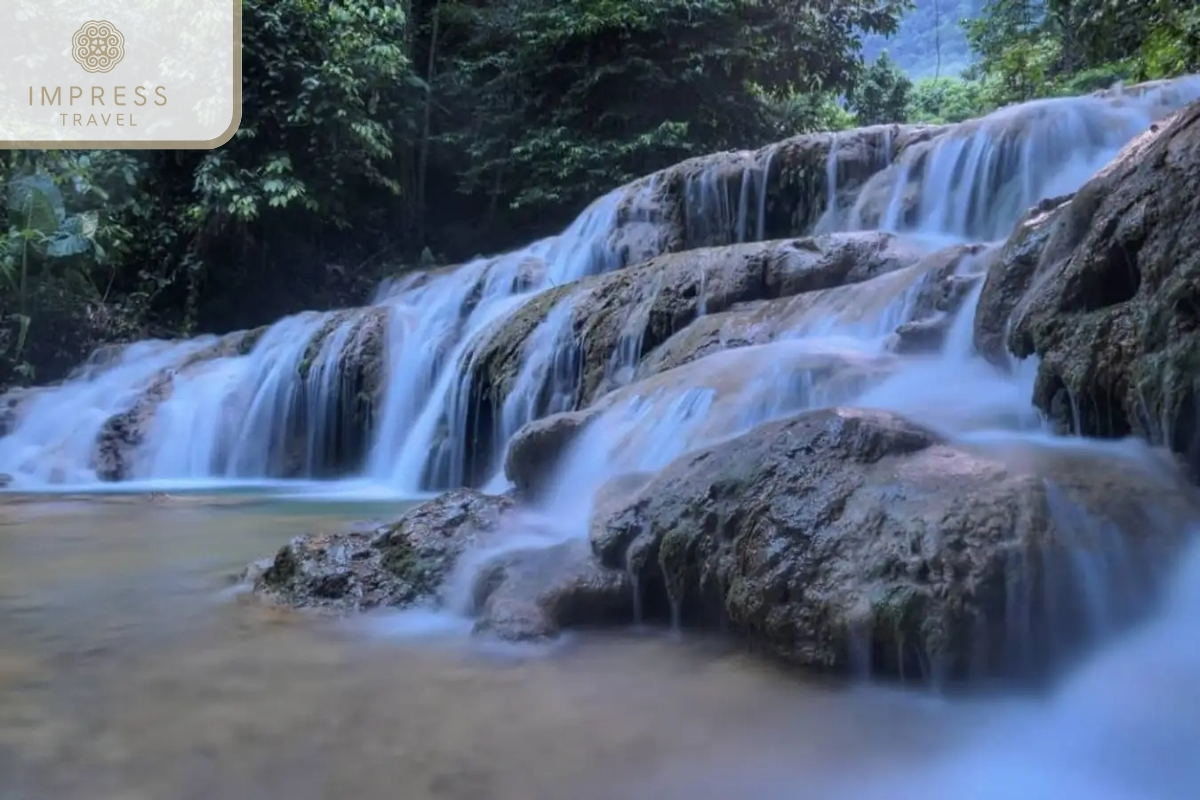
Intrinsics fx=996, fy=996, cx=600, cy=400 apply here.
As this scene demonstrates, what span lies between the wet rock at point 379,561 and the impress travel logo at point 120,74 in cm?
892

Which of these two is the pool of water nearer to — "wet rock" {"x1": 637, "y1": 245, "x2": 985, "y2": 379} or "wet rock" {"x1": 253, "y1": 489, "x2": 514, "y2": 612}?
"wet rock" {"x1": 253, "y1": 489, "x2": 514, "y2": 612}

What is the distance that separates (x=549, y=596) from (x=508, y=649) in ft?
0.90

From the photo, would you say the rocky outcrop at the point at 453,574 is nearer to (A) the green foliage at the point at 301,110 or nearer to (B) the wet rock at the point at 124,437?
(B) the wet rock at the point at 124,437

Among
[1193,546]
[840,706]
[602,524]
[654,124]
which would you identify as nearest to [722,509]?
[602,524]

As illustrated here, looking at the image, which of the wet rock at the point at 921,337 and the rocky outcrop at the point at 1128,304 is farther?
the wet rock at the point at 921,337

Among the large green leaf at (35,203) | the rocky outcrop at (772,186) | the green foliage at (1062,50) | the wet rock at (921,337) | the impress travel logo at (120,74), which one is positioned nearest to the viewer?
the wet rock at (921,337)

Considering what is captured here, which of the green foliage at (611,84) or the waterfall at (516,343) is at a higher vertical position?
the green foliage at (611,84)

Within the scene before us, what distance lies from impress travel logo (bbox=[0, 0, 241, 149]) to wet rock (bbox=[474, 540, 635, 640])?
31.7ft

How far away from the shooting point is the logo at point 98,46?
34.4ft

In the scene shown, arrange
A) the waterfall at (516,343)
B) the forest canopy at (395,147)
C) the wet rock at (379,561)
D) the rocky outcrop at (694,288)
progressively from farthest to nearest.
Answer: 1. the forest canopy at (395,147)
2. the waterfall at (516,343)
3. the rocky outcrop at (694,288)
4. the wet rock at (379,561)

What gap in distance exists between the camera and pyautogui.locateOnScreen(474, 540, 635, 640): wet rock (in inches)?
117

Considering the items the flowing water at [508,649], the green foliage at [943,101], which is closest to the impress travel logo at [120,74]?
the flowing water at [508,649]

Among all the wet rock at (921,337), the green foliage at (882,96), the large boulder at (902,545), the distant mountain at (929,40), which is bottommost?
the large boulder at (902,545)

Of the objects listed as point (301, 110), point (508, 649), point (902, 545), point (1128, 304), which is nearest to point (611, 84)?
point (301, 110)
